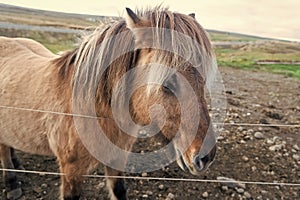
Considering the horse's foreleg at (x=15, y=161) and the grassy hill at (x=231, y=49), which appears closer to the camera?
the horse's foreleg at (x=15, y=161)

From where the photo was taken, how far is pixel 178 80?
2.40 metres

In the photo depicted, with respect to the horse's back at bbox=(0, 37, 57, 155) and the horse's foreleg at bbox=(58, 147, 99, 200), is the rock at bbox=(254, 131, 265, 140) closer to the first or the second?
the horse's foreleg at bbox=(58, 147, 99, 200)

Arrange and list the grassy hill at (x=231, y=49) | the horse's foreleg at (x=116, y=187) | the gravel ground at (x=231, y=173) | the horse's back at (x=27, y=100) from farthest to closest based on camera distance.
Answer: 1. the grassy hill at (x=231, y=49)
2. the gravel ground at (x=231, y=173)
3. the horse's foreleg at (x=116, y=187)
4. the horse's back at (x=27, y=100)

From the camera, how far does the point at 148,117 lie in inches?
106

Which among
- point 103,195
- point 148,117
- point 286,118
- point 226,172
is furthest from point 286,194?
point 286,118

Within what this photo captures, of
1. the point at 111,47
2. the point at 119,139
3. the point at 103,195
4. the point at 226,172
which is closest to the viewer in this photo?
the point at 111,47

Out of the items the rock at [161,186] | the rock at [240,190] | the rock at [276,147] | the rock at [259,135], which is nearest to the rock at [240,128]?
the rock at [259,135]

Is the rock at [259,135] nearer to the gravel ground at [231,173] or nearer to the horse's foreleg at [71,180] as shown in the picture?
the gravel ground at [231,173]

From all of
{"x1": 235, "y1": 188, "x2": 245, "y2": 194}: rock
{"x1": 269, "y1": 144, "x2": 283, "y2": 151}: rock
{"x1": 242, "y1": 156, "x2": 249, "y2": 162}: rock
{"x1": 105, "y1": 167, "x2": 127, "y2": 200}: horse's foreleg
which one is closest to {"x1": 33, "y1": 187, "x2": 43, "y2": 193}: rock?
{"x1": 105, "y1": 167, "x2": 127, "y2": 200}: horse's foreleg

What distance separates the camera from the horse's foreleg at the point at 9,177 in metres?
4.29

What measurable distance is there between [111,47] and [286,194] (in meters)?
3.10

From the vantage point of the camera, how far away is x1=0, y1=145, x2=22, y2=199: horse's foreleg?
14.1 ft

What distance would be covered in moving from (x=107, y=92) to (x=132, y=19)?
0.74 metres

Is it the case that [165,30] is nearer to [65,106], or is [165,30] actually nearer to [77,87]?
[77,87]
